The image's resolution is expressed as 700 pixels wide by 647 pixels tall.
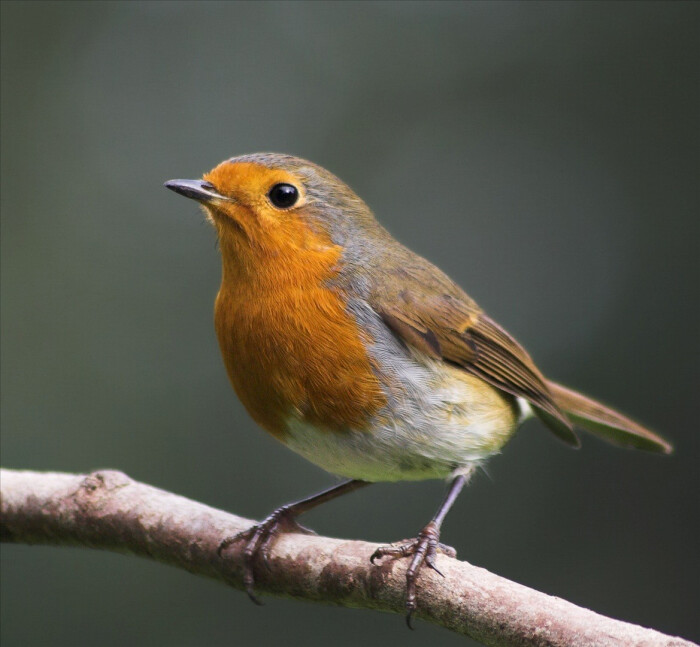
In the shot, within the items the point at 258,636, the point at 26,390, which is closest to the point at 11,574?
the point at 26,390

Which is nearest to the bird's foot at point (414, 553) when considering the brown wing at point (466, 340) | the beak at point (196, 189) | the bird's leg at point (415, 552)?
the bird's leg at point (415, 552)

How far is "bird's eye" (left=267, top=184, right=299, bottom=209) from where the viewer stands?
3.37m

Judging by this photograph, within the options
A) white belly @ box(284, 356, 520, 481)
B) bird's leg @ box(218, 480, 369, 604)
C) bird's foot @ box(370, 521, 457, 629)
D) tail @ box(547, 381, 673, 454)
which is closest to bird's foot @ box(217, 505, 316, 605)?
bird's leg @ box(218, 480, 369, 604)

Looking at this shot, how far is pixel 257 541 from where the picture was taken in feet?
10.5

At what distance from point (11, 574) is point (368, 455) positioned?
318 centimetres

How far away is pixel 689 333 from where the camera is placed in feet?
17.9

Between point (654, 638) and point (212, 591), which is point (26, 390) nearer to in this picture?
point (212, 591)

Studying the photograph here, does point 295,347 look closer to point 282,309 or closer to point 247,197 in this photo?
point 282,309

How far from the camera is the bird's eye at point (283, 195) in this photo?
3373 millimetres

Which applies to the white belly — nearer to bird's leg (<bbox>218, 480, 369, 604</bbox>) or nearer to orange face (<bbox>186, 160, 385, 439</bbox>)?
orange face (<bbox>186, 160, 385, 439</bbox>)

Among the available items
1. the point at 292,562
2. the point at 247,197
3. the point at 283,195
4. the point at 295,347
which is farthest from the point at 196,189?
the point at 292,562

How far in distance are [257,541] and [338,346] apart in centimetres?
74

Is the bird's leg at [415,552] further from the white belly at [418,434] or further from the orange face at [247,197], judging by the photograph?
the orange face at [247,197]

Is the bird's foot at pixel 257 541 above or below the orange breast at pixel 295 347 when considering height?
below
